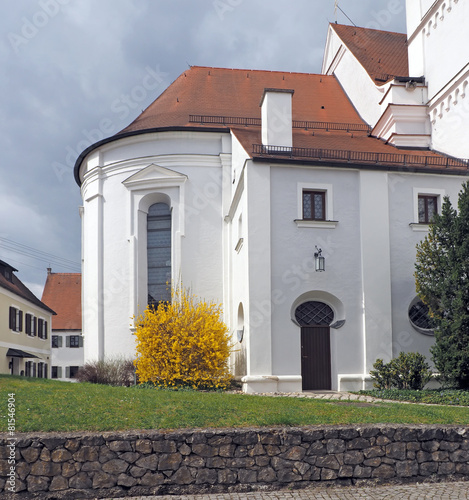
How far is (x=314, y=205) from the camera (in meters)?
18.7

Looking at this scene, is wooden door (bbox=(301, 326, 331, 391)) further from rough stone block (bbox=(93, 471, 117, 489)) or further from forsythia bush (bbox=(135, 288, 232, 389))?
rough stone block (bbox=(93, 471, 117, 489))

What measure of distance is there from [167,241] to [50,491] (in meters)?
17.1

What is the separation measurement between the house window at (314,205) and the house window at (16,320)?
20914 millimetres

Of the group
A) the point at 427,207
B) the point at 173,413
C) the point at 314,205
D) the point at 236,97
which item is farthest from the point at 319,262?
the point at 236,97

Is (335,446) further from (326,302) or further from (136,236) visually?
(136,236)

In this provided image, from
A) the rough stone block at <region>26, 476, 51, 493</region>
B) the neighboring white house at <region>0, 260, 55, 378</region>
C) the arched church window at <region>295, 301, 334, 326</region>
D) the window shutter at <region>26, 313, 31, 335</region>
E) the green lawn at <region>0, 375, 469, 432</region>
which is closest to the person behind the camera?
the rough stone block at <region>26, 476, 51, 493</region>

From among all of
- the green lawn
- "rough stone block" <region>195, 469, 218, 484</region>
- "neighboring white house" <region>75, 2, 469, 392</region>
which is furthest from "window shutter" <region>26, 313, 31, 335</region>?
"rough stone block" <region>195, 469, 218, 484</region>

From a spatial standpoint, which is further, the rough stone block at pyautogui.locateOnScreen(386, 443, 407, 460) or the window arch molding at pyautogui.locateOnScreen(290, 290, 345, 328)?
the window arch molding at pyautogui.locateOnScreen(290, 290, 345, 328)

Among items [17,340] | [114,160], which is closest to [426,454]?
[114,160]

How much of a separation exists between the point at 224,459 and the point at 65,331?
142 ft

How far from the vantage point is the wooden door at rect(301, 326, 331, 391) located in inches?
712

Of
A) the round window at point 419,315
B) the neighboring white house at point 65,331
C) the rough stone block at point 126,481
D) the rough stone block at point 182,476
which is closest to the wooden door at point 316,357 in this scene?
the round window at point 419,315

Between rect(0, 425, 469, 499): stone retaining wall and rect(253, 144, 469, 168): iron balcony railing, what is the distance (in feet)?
38.2

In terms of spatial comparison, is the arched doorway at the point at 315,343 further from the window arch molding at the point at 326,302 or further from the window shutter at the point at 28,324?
the window shutter at the point at 28,324
